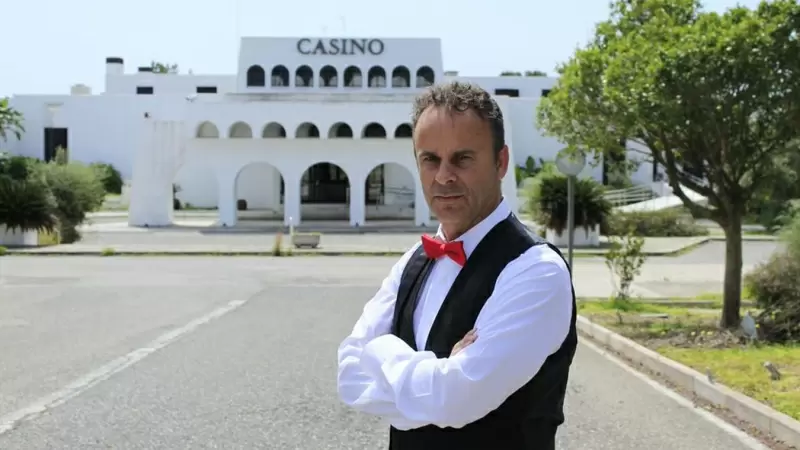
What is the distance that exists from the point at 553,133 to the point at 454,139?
11.5 metres

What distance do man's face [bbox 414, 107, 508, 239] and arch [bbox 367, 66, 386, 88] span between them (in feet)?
146

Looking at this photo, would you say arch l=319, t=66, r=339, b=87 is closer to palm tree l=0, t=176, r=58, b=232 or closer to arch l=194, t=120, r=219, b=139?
arch l=194, t=120, r=219, b=139

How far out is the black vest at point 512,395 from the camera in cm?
218

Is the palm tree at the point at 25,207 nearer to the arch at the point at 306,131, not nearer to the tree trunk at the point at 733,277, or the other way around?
the arch at the point at 306,131

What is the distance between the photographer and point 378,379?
2.24 meters

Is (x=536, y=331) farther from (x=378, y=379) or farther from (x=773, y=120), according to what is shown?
(x=773, y=120)

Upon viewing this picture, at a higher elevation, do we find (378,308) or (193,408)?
(378,308)

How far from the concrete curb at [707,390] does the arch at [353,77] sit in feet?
117

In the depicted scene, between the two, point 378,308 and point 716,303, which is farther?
point 716,303

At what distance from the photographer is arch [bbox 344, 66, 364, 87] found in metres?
46.1

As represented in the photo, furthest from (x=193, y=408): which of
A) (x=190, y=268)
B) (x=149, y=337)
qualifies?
(x=190, y=268)

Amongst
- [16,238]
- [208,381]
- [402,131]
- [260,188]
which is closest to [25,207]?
[16,238]

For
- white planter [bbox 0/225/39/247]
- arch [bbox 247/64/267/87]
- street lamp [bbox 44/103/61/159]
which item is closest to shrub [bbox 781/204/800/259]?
white planter [bbox 0/225/39/247]

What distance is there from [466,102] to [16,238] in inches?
1160
